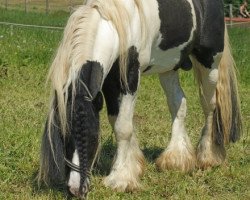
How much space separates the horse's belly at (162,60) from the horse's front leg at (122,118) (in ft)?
1.15

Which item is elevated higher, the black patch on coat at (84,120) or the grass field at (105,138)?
the black patch on coat at (84,120)

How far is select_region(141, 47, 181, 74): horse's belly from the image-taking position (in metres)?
4.73

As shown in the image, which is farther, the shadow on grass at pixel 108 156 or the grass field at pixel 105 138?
the shadow on grass at pixel 108 156

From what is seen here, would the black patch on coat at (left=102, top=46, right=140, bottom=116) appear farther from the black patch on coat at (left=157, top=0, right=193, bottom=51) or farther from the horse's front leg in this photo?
the black patch on coat at (left=157, top=0, right=193, bottom=51)

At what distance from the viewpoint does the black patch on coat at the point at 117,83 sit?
4.24 metres

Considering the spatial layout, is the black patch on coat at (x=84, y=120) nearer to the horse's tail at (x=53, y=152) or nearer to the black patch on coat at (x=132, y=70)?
the horse's tail at (x=53, y=152)

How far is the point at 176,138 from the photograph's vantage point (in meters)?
5.36

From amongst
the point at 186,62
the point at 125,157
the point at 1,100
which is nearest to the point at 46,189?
the point at 125,157

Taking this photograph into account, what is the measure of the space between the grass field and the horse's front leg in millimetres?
98

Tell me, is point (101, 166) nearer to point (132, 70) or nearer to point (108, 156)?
point (108, 156)

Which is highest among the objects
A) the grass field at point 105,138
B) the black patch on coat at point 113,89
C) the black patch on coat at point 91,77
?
the black patch on coat at point 91,77

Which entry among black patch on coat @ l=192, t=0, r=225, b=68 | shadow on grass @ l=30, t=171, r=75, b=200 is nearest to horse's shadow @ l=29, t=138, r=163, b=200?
shadow on grass @ l=30, t=171, r=75, b=200

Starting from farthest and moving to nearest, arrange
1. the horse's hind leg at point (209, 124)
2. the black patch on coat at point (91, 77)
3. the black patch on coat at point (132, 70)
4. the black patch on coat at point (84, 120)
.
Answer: the horse's hind leg at point (209, 124)
the black patch on coat at point (132, 70)
the black patch on coat at point (91, 77)
the black patch on coat at point (84, 120)

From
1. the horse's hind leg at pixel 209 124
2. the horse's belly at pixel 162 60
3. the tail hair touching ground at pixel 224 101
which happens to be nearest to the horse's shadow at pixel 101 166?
the horse's hind leg at pixel 209 124
